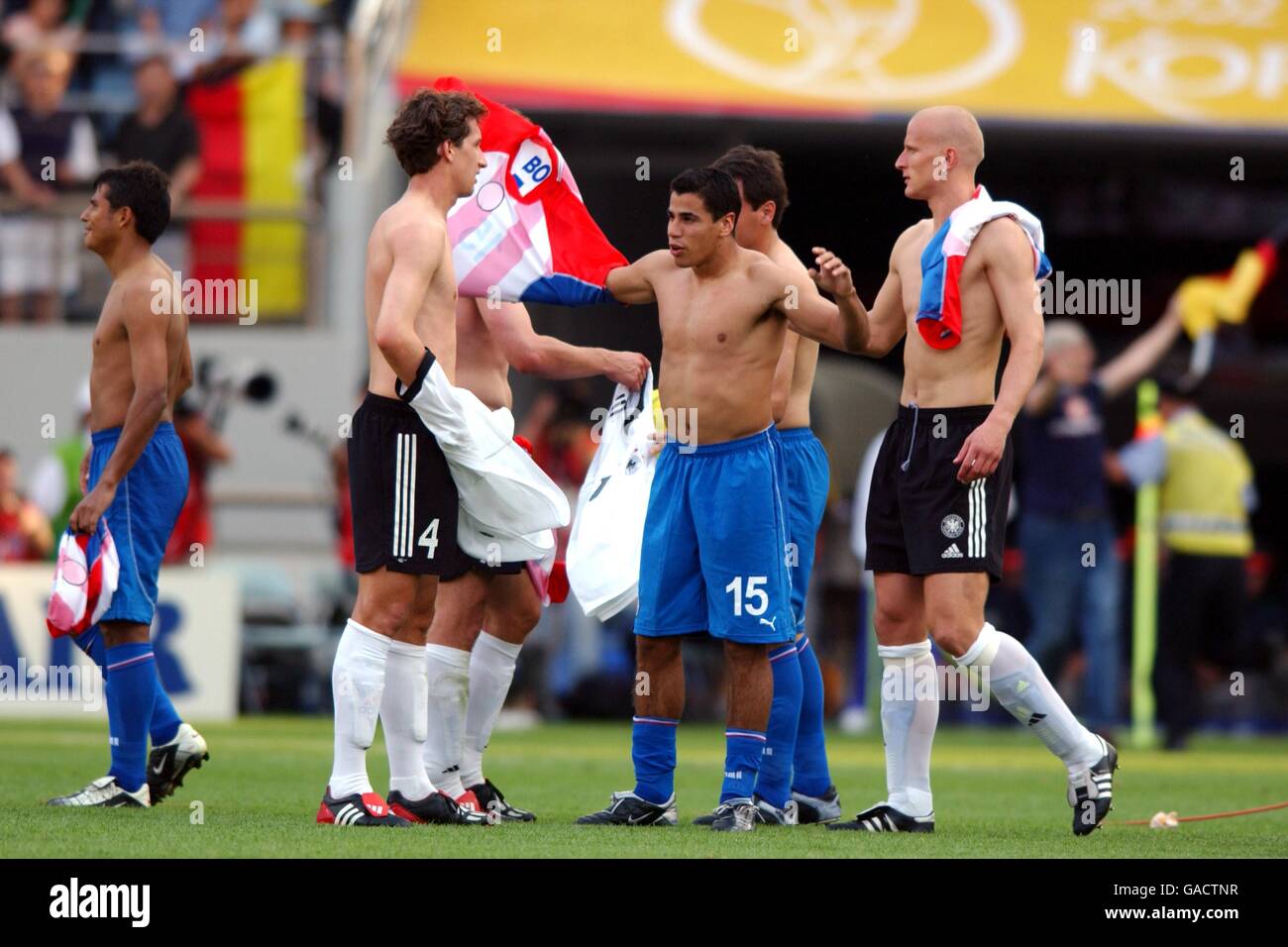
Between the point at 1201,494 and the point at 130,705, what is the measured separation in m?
8.44

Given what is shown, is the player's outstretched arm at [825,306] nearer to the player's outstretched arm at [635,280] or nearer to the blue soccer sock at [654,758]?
the player's outstretched arm at [635,280]

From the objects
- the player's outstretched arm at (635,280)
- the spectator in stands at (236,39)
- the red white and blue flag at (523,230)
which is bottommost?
the player's outstretched arm at (635,280)

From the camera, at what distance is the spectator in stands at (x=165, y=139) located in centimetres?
1642

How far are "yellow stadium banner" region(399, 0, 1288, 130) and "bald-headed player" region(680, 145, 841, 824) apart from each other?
23.6ft

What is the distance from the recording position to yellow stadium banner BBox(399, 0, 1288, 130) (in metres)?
14.8

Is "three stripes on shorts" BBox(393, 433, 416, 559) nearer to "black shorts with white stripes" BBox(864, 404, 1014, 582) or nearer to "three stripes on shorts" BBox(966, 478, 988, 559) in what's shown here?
"black shorts with white stripes" BBox(864, 404, 1014, 582)

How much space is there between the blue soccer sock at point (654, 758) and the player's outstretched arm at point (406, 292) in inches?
58.5

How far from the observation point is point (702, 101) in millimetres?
14875

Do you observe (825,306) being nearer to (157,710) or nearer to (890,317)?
(890,317)

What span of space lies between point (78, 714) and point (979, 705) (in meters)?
7.37

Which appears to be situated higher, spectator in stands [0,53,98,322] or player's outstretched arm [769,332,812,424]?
spectator in stands [0,53,98,322]

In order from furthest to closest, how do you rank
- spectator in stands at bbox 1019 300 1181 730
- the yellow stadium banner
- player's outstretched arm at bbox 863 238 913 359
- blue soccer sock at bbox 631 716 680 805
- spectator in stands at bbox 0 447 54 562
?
the yellow stadium banner
spectator in stands at bbox 0 447 54 562
spectator in stands at bbox 1019 300 1181 730
player's outstretched arm at bbox 863 238 913 359
blue soccer sock at bbox 631 716 680 805

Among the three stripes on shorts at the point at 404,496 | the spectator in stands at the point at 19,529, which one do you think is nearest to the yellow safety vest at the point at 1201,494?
the spectator in stands at the point at 19,529

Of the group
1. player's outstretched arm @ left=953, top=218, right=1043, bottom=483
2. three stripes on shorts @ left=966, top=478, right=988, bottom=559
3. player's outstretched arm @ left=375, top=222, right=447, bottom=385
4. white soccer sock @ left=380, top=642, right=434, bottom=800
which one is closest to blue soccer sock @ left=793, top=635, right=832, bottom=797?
three stripes on shorts @ left=966, top=478, right=988, bottom=559
